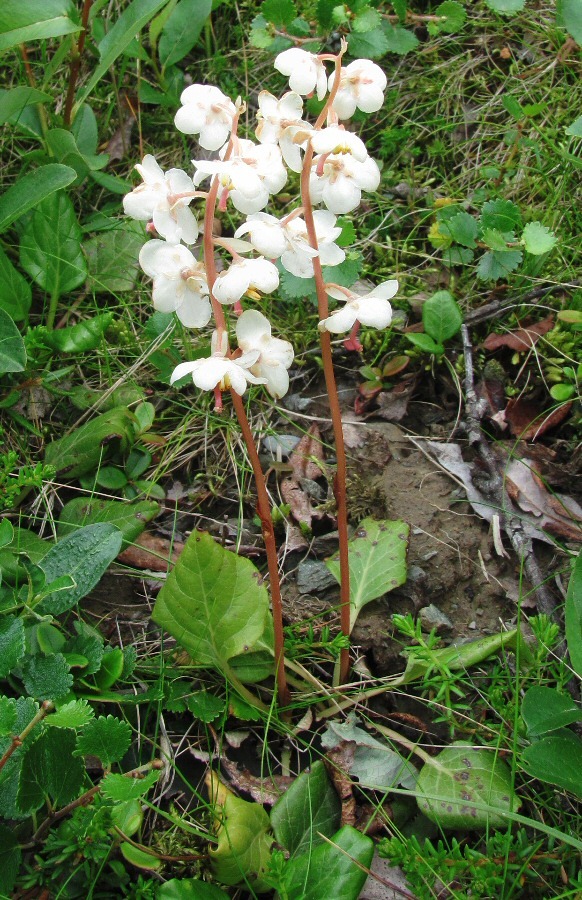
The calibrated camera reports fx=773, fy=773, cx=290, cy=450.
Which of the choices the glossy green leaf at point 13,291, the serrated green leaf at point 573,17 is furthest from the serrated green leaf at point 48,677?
the serrated green leaf at point 573,17

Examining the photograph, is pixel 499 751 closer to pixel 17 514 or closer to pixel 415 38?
pixel 17 514

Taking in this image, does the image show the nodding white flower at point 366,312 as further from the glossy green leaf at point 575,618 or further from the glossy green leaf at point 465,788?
the glossy green leaf at point 465,788

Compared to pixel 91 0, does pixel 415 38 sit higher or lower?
lower

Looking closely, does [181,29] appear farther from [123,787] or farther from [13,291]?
[123,787]

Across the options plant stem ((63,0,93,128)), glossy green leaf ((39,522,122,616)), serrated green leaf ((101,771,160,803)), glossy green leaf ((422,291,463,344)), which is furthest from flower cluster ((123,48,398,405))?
plant stem ((63,0,93,128))

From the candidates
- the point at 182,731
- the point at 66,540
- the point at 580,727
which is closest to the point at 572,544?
the point at 580,727

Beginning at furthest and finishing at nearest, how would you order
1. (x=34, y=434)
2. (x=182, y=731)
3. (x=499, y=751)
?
(x=34, y=434)
(x=182, y=731)
(x=499, y=751)

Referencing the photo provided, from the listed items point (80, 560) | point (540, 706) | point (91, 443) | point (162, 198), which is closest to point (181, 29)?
point (91, 443)
